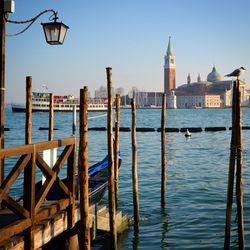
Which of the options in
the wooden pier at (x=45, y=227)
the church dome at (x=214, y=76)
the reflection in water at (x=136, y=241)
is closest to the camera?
the wooden pier at (x=45, y=227)

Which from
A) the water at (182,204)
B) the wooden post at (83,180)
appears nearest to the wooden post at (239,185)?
the water at (182,204)

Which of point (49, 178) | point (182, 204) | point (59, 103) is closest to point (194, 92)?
point (59, 103)

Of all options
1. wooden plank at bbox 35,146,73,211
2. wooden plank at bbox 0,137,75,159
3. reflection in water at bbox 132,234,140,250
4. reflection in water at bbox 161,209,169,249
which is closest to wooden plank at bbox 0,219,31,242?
wooden plank at bbox 35,146,73,211

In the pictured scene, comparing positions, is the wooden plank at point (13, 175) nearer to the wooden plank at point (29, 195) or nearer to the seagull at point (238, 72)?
the wooden plank at point (29, 195)

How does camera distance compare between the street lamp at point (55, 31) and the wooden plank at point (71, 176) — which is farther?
the street lamp at point (55, 31)

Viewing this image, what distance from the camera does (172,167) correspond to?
16078mm

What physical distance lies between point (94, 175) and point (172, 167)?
294 inches

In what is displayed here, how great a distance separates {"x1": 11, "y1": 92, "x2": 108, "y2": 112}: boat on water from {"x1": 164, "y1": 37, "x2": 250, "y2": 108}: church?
59.4 meters

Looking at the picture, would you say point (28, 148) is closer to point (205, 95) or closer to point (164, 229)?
point (164, 229)

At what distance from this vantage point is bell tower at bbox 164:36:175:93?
155 meters

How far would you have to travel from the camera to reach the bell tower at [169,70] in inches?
6109

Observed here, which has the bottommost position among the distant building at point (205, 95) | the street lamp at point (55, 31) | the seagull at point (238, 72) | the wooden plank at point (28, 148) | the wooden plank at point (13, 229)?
the wooden plank at point (13, 229)

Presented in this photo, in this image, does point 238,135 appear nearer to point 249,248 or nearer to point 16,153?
point 249,248

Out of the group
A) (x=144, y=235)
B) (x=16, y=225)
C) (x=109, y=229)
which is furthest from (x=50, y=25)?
(x=144, y=235)
